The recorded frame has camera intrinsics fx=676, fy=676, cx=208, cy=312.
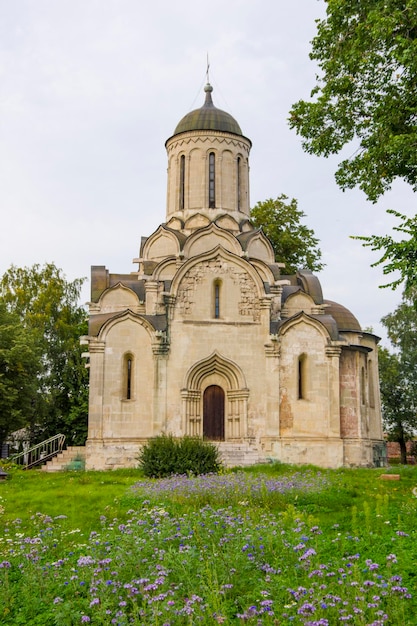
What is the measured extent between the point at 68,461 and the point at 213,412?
17.4ft

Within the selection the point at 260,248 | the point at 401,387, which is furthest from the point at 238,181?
the point at 401,387

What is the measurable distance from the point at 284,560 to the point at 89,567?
1.92 metres

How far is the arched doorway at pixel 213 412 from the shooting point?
23.8 m

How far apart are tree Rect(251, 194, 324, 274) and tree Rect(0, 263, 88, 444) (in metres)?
11.6

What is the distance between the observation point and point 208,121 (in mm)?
28312

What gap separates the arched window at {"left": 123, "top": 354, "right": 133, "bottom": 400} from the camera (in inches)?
906

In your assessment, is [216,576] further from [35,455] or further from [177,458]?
[35,455]

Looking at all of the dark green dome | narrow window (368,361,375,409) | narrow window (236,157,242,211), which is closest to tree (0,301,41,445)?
narrow window (236,157,242,211)

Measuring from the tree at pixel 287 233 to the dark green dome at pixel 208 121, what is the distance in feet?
20.1

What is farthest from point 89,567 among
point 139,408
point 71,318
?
point 71,318

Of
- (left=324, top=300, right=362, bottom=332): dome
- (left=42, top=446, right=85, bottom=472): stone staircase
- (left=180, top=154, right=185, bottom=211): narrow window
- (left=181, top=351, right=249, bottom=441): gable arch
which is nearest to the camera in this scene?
(left=42, top=446, right=85, bottom=472): stone staircase

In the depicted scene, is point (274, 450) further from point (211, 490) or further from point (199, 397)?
point (211, 490)

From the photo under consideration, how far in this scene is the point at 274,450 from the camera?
22812 mm

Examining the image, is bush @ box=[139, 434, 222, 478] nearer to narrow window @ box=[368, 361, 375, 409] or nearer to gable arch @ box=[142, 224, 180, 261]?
gable arch @ box=[142, 224, 180, 261]
